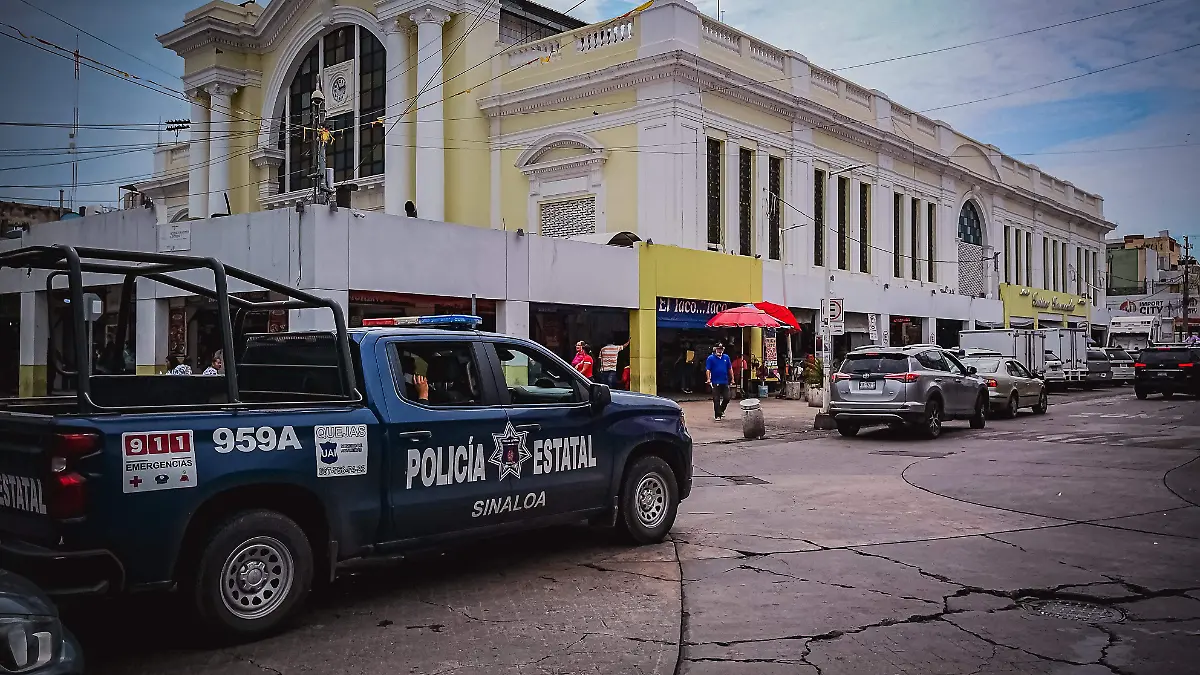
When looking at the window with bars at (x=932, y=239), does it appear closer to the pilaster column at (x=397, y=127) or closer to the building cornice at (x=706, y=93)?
the building cornice at (x=706, y=93)

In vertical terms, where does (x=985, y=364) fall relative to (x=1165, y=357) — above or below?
below

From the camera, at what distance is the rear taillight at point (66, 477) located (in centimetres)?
484

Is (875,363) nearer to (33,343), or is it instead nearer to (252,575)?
(252,575)

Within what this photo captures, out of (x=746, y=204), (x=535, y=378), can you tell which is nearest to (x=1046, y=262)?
(x=746, y=204)

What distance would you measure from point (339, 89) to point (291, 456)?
3349 cm

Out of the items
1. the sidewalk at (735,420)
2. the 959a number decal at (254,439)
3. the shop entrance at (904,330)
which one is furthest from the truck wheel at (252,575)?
the shop entrance at (904,330)

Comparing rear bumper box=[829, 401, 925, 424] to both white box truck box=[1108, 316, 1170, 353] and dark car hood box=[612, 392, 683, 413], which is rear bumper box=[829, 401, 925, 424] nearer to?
dark car hood box=[612, 392, 683, 413]

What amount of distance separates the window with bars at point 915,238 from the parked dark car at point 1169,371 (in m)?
12.1

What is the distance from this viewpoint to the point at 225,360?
5738 mm

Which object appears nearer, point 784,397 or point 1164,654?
point 1164,654

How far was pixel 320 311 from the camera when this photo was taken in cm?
1897

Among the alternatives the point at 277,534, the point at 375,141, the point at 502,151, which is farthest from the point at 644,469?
the point at 375,141

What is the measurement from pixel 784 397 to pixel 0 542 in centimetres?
2683

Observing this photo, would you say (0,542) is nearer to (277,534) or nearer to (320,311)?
(277,534)
